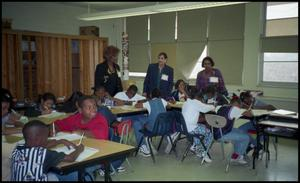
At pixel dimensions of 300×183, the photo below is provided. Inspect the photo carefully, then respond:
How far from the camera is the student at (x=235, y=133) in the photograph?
3992 mm

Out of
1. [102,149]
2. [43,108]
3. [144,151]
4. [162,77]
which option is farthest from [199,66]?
[102,149]

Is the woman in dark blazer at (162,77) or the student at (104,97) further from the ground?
the woman in dark blazer at (162,77)

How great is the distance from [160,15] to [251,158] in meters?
4.88

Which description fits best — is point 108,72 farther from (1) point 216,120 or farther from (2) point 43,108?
(1) point 216,120

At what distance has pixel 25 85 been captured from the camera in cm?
635

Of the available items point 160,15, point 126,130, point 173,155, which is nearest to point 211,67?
point 173,155

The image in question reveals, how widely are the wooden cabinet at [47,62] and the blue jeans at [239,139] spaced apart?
406 cm

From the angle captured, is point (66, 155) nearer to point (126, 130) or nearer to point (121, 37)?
point (126, 130)

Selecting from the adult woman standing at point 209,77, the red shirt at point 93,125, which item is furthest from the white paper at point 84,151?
the adult woman standing at point 209,77

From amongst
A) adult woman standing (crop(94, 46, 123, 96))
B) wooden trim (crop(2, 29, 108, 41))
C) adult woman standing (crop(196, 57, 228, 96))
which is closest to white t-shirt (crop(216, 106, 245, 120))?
adult woman standing (crop(196, 57, 228, 96))

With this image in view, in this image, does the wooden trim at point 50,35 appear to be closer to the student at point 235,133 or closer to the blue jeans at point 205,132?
the blue jeans at point 205,132

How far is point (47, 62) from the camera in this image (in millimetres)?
6641

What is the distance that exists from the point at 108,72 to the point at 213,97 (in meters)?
1.72

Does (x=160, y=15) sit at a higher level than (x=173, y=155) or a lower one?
higher
